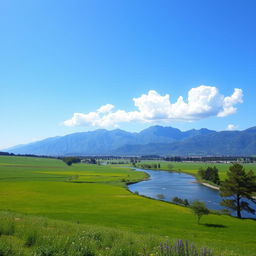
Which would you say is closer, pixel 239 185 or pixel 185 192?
pixel 239 185

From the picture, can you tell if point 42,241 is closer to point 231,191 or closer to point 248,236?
point 248,236

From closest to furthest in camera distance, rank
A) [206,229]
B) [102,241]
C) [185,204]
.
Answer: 1. [102,241]
2. [206,229]
3. [185,204]

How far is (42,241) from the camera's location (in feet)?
28.2

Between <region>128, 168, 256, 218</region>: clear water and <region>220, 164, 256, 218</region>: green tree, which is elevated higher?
<region>220, 164, 256, 218</region>: green tree

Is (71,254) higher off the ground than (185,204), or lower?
higher

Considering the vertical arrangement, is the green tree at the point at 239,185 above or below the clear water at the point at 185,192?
above

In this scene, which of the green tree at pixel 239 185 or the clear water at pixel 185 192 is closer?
the green tree at pixel 239 185

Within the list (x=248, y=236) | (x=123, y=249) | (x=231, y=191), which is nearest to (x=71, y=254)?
(x=123, y=249)

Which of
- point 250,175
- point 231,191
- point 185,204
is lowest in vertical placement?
point 185,204

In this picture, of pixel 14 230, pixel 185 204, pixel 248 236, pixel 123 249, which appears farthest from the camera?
pixel 185 204

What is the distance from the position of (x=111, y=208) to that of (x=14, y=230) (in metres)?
35.3

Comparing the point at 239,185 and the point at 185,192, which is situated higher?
the point at 239,185

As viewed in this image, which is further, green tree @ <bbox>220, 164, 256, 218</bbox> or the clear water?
the clear water

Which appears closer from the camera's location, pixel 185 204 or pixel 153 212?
pixel 153 212
